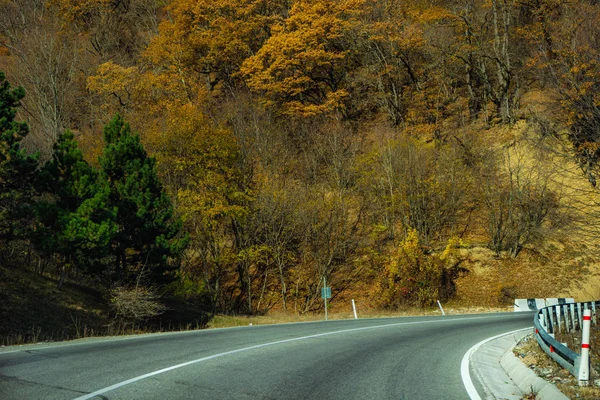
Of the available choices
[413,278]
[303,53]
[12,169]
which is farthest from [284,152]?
[12,169]

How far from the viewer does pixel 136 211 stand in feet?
A: 91.5

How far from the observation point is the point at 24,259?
30.5m

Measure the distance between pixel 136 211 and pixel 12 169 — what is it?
22.6 ft

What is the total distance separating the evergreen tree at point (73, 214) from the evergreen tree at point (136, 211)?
1836mm

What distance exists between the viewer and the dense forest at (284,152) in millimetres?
26828

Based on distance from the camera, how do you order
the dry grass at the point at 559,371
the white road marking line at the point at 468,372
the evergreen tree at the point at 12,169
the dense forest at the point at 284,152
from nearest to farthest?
1. the dry grass at the point at 559,371
2. the white road marking line at the point at 468,372
3. the evergreen tree at the point at 12,169
4. the dense forest at the point at 284,152

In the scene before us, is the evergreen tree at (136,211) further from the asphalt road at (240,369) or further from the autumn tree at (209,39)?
the autumn tree at (209,39)

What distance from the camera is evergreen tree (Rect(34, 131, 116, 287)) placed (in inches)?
926

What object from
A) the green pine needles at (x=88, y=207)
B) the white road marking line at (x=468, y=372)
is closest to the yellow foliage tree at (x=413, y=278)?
the green pine needles at (x=88, y=207)

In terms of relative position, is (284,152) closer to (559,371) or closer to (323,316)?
(323,316)

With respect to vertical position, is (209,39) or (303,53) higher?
(209,39)

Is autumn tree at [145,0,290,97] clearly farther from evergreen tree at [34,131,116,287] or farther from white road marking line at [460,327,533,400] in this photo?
white road marking line at [460,327,533,400]

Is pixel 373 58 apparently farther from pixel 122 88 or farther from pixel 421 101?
pixel 122 88

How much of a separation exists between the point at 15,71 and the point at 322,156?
2641cm
